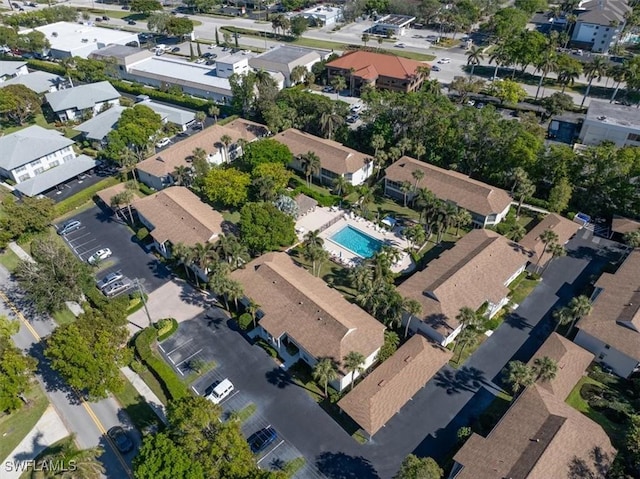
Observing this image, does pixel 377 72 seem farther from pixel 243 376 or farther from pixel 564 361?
pixel 243 376

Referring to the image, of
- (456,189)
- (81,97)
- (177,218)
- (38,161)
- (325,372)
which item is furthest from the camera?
(81,97)

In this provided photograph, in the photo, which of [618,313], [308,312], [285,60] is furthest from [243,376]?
[285,60]

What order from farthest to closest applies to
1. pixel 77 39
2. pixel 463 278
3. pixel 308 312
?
pixel 77 39, pixel 463 278, pixel 308 312

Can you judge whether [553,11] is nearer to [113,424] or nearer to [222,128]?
[222,128]

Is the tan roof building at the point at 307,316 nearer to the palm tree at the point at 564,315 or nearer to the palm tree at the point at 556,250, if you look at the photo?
the palm tree at the point at 564,315

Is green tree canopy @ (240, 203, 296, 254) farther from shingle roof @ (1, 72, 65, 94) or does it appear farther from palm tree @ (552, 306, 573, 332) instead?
shingle roof @ (1, 72, 65, 94)

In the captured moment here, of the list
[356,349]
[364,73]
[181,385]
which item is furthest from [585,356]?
[364,73]

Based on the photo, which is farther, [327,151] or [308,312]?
[327,151]
